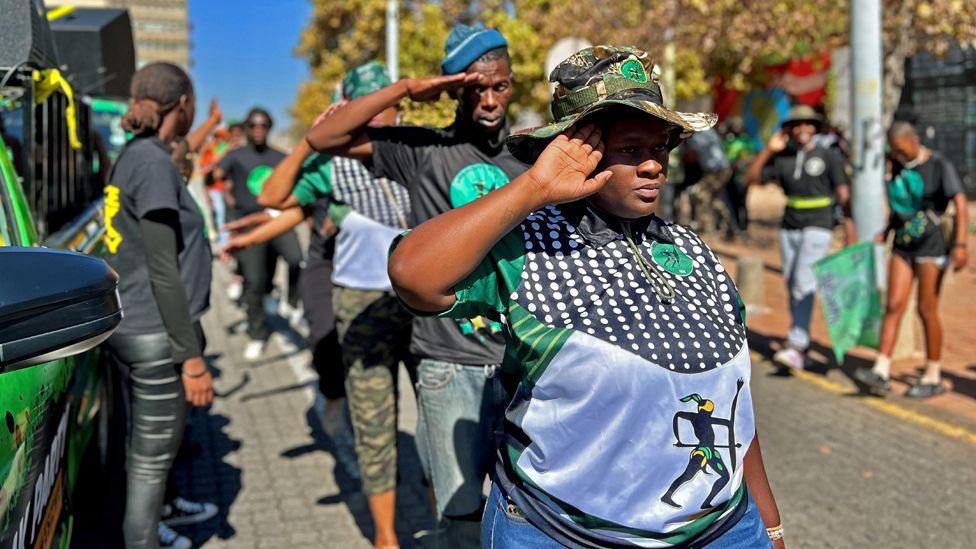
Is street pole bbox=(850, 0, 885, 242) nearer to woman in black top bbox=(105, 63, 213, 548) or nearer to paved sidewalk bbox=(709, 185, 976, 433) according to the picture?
paved sidewalk bbox=(709, 185, 976, 433)

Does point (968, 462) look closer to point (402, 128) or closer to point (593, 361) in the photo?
point (402, 128)

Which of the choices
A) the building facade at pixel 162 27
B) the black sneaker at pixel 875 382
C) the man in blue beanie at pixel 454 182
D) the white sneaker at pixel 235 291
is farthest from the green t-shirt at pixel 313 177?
the building facade at pixel 162 27

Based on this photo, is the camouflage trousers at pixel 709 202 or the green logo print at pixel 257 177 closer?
the green logo print at pixel 257 177

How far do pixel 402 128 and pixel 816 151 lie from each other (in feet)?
16.6

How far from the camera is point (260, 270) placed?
326 inches

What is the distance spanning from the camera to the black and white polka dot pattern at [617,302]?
6.40 feet

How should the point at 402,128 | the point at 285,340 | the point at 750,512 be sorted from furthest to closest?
1. the point at 285,340
2. the point at 402,128
3. the point at 750,512

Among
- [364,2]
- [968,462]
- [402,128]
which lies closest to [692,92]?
[364,2]

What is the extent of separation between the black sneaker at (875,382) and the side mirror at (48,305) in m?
5.77

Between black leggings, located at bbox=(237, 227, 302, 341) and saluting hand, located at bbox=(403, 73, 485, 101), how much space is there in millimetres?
5155

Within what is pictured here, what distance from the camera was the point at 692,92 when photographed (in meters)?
19.2

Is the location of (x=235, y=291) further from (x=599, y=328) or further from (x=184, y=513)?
(x=599, y=328)

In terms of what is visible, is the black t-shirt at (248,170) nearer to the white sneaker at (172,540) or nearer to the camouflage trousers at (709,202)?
the white sneaker at (172,540)

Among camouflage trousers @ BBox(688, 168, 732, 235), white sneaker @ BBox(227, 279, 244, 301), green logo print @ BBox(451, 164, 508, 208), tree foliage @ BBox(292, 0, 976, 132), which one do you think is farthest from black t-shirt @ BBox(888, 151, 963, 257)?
camouflage trousers @ BBox(688, 168, 732, 235)
